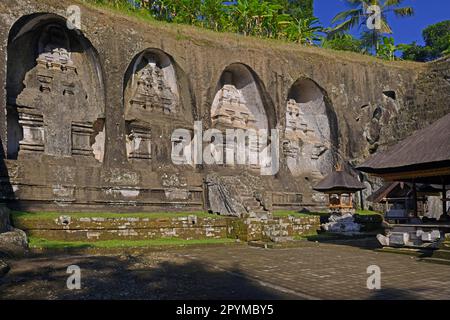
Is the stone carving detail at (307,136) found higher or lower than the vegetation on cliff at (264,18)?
lower

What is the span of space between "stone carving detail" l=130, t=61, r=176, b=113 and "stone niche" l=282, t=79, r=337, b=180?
7.15 metres

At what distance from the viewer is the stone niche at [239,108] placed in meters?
22.1

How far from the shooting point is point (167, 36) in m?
19.7

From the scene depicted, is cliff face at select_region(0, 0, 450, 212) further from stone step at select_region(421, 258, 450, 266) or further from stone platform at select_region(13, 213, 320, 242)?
stone step at select_region(421, 258, 450, 266)

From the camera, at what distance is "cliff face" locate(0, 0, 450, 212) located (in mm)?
16328

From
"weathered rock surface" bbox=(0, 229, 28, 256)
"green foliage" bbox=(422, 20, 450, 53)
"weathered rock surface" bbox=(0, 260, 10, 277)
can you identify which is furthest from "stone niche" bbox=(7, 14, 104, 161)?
"green foliage" bbox=(422, 20, 450, 53)

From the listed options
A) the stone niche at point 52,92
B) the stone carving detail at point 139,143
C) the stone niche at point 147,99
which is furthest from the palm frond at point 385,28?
the stone niche at point 52,92

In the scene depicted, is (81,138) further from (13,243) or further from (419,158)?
(419,158)

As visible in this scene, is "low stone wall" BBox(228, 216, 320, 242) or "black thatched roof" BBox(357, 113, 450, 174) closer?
"black thatched roof" BBox(357, 113, 450, 174)

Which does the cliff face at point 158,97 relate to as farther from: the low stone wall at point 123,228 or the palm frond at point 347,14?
the palm frond at point 347,14

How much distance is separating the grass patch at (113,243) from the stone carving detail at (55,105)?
6.34 meters

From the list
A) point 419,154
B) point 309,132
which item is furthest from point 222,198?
point 309,132
